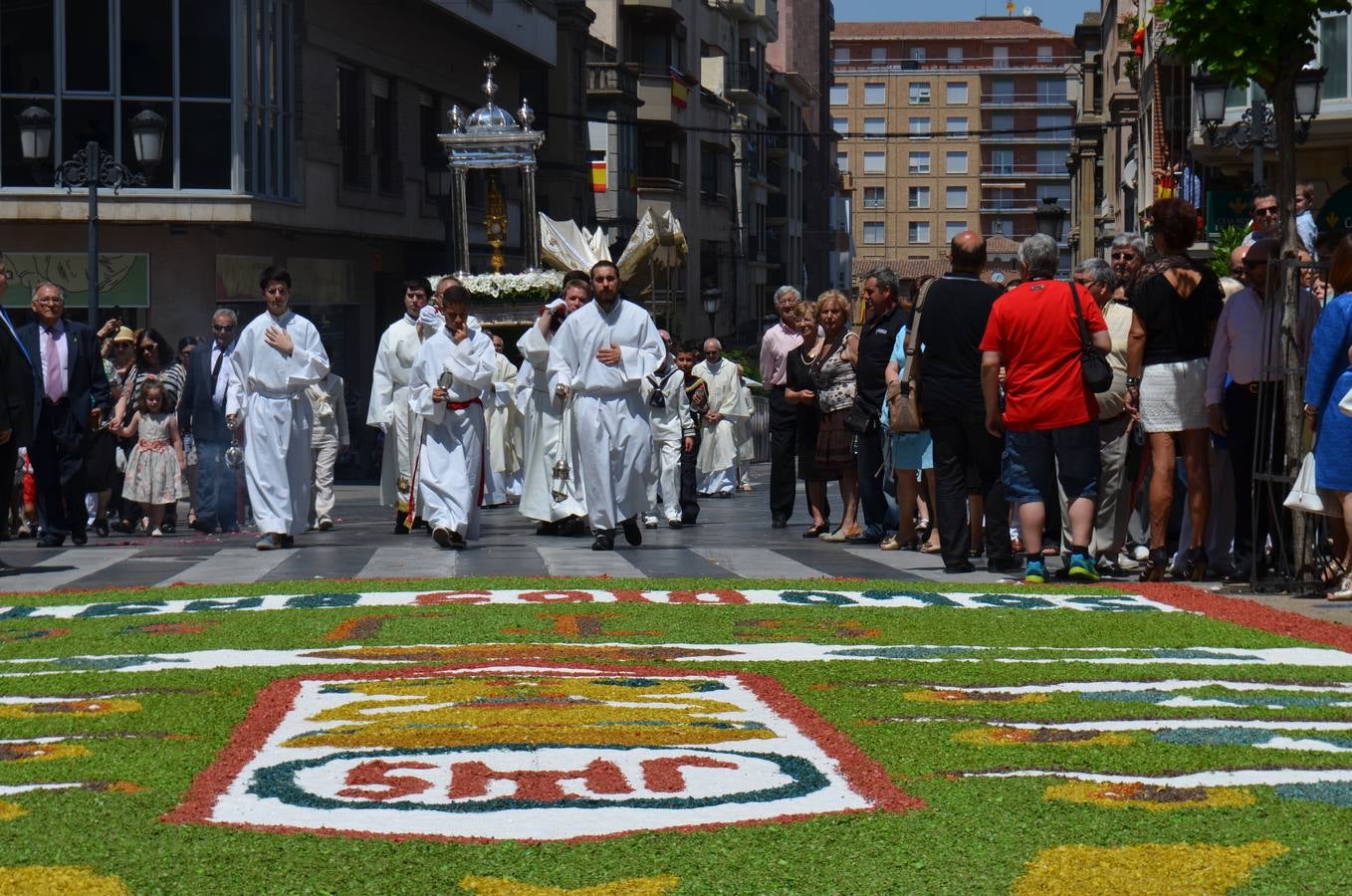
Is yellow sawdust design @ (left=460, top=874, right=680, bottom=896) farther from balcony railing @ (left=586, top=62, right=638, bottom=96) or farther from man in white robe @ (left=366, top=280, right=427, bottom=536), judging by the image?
balcony railing @ (left=586, top=62, right=638, bottom=96)

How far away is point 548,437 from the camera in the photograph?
57.4ft

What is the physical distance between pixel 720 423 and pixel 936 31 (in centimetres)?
14002

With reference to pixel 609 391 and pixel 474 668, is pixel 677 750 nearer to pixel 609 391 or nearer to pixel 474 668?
pixel 474 668

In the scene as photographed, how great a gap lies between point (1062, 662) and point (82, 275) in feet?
80.8

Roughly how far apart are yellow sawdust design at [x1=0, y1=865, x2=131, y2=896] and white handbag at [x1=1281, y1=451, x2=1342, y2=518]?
23.3 feet

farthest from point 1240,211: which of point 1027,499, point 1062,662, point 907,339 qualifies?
point 1062,662

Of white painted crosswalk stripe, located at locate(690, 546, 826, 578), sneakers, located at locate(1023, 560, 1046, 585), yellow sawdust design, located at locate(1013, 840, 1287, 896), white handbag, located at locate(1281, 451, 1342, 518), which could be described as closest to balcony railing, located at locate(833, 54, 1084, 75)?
white painted crosswalk stripe, located at locate(690, 546, 826, 578)

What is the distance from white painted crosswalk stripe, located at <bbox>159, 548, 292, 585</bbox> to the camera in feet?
40.9

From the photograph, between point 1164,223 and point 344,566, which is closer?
point 1164,223

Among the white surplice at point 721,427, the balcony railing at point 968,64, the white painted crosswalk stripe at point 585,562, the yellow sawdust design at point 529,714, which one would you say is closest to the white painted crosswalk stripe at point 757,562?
the white painted crosswalk stripe at point 585,562

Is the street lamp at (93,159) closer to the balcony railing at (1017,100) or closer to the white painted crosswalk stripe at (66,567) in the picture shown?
the white painted crosswalk stripe at (66,567)

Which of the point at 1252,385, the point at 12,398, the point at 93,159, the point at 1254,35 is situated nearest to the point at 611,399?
the point at 12,398

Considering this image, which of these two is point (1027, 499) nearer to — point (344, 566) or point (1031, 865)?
point (344, 566)

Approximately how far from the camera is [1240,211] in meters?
34.4
